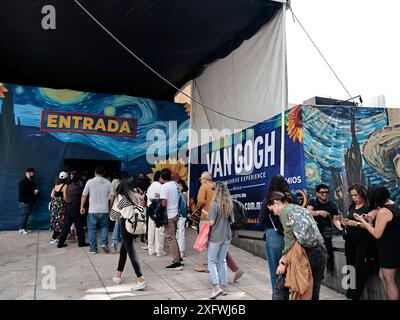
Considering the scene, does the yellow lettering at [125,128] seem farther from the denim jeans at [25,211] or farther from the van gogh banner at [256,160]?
the denim jeans at [25,211]

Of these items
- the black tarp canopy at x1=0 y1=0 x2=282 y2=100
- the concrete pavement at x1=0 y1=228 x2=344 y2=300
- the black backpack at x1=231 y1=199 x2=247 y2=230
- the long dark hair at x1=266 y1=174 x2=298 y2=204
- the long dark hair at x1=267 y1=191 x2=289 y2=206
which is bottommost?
the concrete pavement at x1=0 y1=228 x2=344 y2=300

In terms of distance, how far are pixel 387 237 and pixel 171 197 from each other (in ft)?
10.9

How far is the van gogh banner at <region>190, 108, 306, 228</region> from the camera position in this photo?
6.43 m

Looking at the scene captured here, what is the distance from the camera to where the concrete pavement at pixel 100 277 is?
4320mm

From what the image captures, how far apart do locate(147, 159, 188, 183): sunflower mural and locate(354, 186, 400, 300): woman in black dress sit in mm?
7983

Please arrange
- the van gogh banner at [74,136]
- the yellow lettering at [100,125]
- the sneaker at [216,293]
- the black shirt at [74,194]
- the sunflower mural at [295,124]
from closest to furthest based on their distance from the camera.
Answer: the sneaker at [216,293]
the sunflower mural at [295,124]
the black shirt at [74,194]
the van gogh banner at [74,136]
the yellow lettering at [100,125]

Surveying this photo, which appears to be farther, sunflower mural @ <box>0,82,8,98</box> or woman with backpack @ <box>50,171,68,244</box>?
sunflower mural @ <box>0,82,8,98</box>

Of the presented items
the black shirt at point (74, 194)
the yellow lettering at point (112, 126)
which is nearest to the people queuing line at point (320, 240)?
the black shirt at point (74, 194)

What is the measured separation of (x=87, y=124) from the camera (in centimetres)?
1039

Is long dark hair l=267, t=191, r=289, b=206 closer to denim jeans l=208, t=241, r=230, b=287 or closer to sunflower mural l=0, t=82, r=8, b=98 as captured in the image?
denim jeans l=208, t=241, r=230, b=287

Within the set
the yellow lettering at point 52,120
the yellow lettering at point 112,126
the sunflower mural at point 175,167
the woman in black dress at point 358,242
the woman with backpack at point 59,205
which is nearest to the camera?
the woman in black dress at point 358,242

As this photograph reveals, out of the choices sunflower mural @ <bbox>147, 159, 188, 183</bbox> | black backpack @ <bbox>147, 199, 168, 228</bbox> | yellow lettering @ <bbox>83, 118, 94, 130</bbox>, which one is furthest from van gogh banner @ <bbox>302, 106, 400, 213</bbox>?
yellow lettering @ <bbox>83, 118, 94, 130</bbox>
